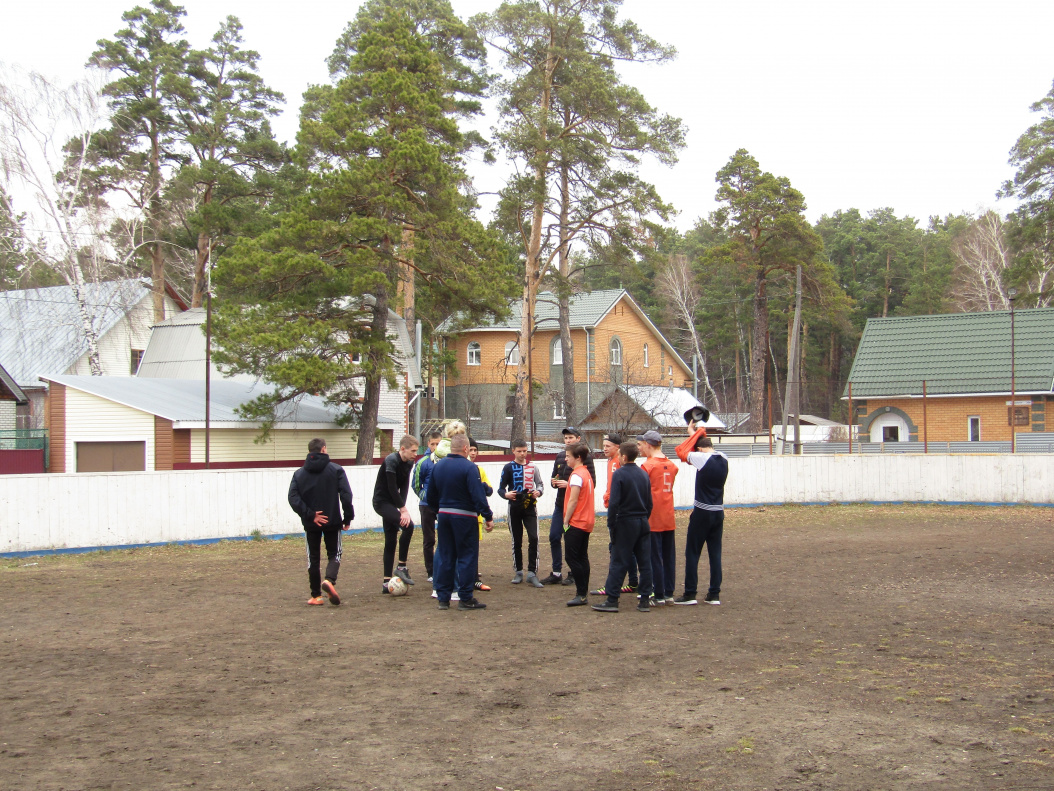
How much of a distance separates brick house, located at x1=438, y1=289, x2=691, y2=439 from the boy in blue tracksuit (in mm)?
36526

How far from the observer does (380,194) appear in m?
25.3

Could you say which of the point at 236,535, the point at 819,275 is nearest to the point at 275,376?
the point at 236,535

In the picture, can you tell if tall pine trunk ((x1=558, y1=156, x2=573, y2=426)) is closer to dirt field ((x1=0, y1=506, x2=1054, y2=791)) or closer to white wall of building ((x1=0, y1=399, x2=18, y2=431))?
white wall of building ((x1=0, y1=399, x2=18, y2=431))

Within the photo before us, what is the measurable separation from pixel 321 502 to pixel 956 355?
107 feet

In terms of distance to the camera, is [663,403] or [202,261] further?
[202,261]

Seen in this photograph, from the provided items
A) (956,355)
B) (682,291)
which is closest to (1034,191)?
(956,355)

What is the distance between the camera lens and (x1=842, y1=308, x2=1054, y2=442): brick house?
113ft

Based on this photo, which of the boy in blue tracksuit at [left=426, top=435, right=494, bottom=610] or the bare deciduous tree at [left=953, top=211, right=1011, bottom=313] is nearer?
the boy in blue tracksuit at [left=426, top=435, right=494, bottom=610]

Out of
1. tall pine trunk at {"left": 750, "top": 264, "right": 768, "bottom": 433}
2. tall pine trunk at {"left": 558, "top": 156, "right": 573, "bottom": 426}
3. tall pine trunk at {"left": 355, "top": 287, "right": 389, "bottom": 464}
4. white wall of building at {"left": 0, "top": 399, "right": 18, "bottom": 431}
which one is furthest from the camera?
tall pine trunk at {"left": 750, "top": 264, "right": 768, "bottom": 433}

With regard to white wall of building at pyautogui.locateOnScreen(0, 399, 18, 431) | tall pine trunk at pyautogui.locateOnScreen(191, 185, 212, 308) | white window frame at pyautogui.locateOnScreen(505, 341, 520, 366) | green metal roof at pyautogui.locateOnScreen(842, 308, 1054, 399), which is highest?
tall pine trunk at pyautogui.locateOnScreen(191, 185, 212, 308)

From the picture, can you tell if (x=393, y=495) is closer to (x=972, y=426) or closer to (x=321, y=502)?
(x=321, y=502)

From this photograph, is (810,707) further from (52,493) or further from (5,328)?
(5,328)

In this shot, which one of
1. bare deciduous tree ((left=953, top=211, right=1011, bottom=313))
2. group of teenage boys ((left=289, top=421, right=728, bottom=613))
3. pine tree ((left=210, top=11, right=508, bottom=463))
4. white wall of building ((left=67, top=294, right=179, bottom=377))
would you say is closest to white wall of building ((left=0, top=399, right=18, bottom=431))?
white wall of building ((left=67, top=294, right=179, bottom=377))

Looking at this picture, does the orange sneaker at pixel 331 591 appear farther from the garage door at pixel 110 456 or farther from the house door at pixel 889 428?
the house door at pixel 889 428
